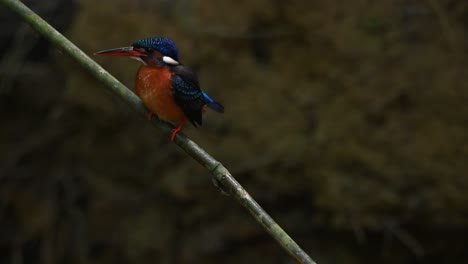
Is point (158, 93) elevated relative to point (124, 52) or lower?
lower

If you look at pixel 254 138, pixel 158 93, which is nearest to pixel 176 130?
pixel 158 93

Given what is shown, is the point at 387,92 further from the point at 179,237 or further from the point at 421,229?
the point at 179,237

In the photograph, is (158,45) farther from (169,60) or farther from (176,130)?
(176,130)

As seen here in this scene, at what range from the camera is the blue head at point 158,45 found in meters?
1.23

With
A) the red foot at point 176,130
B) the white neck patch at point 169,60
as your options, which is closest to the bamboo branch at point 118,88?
the red foot at point 176,130

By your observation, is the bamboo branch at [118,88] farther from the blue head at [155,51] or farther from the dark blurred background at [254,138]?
the dark blurred background at [254,138]

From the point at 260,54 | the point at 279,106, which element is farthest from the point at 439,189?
the point at 260,54

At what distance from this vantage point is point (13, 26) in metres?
3.24

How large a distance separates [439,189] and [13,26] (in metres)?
2.29

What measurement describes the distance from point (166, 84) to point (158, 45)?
10cm

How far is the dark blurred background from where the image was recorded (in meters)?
2.65

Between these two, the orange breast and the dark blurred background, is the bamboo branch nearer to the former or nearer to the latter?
the orange breast

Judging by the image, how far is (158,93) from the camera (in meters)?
1.27

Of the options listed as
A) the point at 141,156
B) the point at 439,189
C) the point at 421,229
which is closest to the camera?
the point at 439,189
